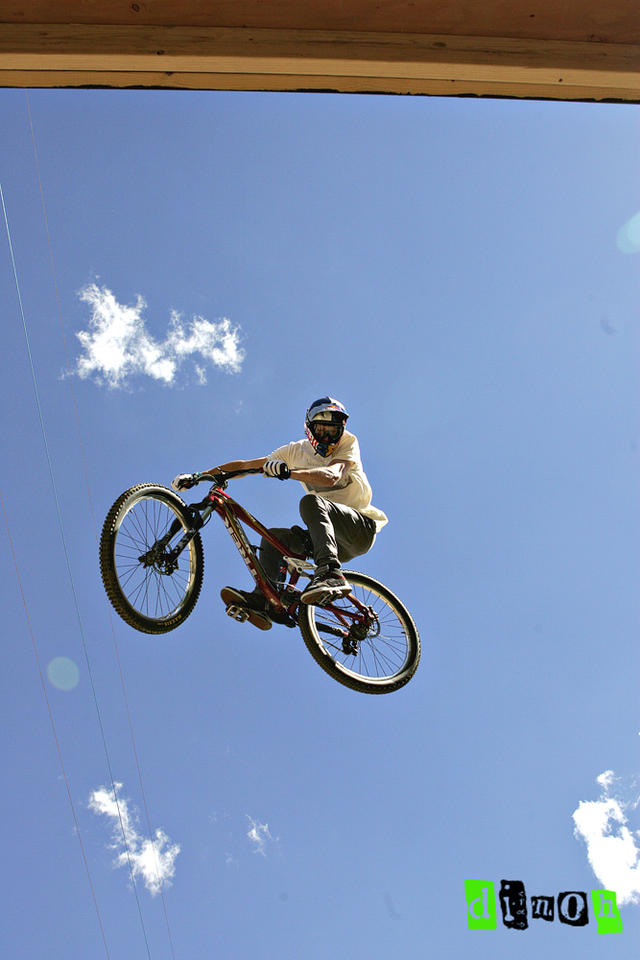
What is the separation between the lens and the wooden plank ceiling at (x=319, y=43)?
252 centimetres

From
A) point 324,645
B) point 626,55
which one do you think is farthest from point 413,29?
point 324,645

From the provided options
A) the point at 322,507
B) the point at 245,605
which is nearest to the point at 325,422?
the point at 322,507

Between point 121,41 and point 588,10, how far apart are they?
1.77 m

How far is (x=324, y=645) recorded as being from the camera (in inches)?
197

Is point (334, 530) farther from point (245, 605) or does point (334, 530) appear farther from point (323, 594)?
point (245, 605)

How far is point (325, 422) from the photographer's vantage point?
5012 mm

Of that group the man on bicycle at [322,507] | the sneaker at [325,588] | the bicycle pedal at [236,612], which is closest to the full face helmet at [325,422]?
the man on bicycle at [322,507]

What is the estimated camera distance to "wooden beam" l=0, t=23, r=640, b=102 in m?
2.53

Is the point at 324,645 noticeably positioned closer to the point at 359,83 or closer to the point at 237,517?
the point at 237,517

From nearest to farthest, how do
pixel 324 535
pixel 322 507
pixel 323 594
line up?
pixel 323 594 < pixel 324 535 < pixel 322 507

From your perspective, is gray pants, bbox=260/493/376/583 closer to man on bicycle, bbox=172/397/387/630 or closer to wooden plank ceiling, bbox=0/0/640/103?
man on bicycle, bbox=172/397/387/630

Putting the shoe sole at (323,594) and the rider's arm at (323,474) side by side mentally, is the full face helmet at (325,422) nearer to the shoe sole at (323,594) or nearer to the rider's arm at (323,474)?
the rider's arm at (323,474)

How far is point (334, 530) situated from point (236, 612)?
919 millimetres

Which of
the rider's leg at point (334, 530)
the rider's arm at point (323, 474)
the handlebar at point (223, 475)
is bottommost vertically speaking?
the rider's leg at point (334, 530)
